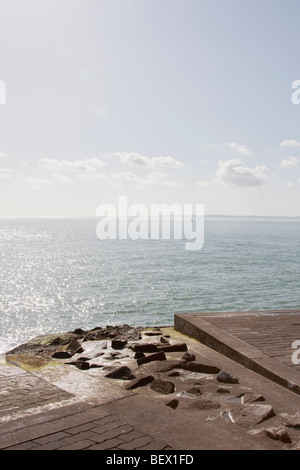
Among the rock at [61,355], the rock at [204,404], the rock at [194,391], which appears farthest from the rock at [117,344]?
the rock at [204,404]

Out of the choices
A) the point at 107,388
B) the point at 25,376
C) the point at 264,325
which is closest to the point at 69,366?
the point at 25,376

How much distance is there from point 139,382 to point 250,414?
5.40 ft

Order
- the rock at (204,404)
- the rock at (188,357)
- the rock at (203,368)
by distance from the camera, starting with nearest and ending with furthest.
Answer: the rock at (204,404) < the rock at (203,368) < the rock at (188,357)

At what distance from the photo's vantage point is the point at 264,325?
9.06 m

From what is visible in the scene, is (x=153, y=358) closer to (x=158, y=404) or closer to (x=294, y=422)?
(x=158, y=404)

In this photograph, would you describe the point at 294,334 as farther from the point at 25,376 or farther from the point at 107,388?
the point at 25,376

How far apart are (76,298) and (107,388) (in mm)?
29802

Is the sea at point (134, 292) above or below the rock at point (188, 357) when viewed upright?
below

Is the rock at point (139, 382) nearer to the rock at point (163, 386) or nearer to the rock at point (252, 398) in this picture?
the rock at point (163, 386)

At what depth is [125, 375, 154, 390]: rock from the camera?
5926mm

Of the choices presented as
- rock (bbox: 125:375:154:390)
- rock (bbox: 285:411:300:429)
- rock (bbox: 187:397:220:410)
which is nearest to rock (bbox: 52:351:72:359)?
rock (bbox: 125:375:154:390)

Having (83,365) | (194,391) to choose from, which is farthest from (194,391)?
(83,365)

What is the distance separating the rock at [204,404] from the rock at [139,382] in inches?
35.9

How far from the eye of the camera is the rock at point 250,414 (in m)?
4.85
